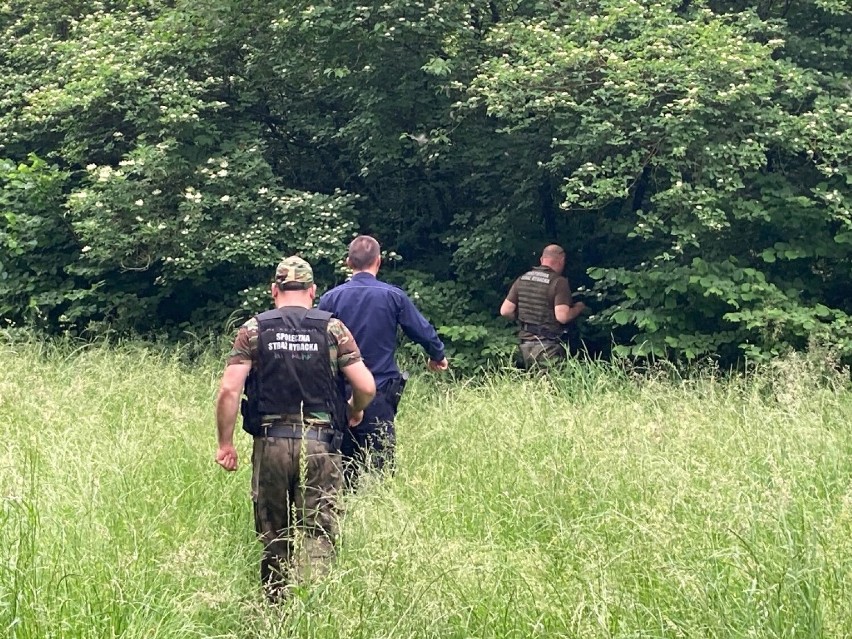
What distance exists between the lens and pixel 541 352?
28.3 feet

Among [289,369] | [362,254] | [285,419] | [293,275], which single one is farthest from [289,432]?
[362,254]

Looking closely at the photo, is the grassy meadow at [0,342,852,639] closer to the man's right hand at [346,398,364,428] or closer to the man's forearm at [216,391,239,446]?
the man's right hand at [346,398,364,428]

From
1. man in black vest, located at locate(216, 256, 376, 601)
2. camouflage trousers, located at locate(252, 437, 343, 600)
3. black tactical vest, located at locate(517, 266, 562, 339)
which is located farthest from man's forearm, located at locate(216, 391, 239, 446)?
black tactical vest, located at locate(517, 266, 562, 339)

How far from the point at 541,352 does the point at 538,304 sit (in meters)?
0.46

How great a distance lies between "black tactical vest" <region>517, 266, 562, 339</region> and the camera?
862cm

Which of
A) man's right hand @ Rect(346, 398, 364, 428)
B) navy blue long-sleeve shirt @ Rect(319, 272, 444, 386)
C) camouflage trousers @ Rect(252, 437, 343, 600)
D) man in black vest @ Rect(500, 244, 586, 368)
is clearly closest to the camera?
camouflage trousers @ Rect(252, 437, 343, 600)


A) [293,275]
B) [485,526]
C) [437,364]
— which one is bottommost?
[485,526]

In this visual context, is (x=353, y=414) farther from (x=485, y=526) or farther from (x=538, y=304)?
(x=538, y=304)

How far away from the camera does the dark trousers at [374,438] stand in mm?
5309

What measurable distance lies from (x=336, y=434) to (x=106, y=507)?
115 cm

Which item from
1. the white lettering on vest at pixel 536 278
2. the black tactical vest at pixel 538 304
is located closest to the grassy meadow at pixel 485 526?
the black tactical vest at pixel 538 304

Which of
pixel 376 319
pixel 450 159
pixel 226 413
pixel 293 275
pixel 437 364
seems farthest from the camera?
pixel 450 159

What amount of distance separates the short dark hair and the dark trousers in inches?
30.8

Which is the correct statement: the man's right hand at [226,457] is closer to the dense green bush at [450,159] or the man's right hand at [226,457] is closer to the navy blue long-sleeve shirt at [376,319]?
the navy blue long-sleeve shirt at [376,319]
